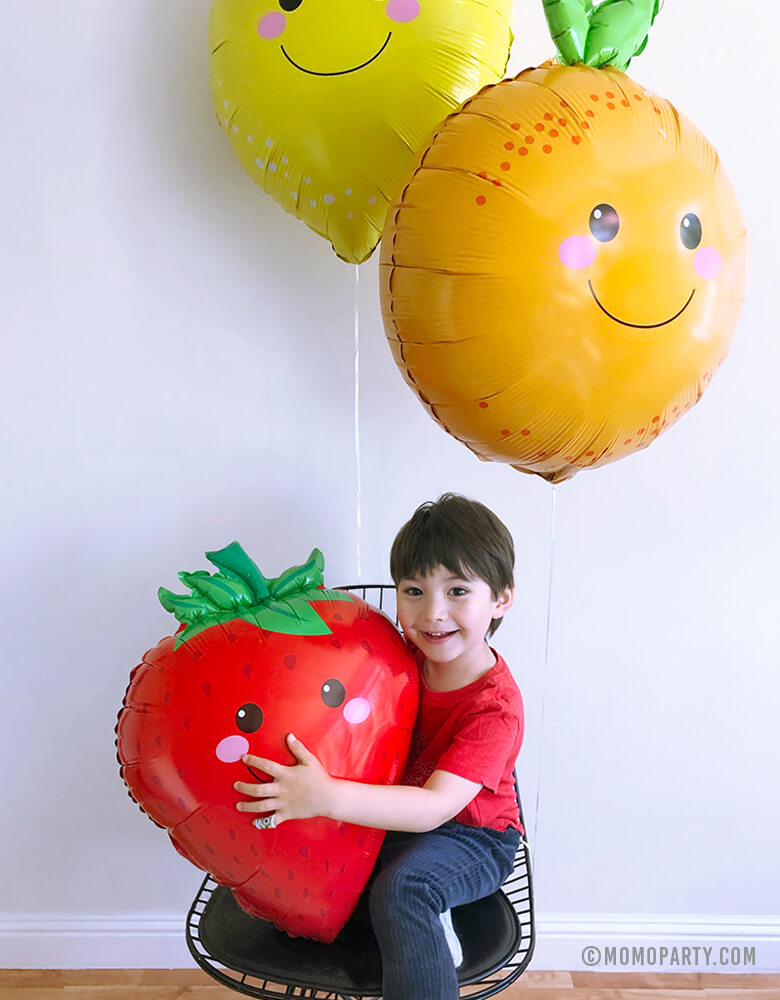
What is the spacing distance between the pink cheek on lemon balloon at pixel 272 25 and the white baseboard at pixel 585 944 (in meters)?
1.59

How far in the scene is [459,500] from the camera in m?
1.37

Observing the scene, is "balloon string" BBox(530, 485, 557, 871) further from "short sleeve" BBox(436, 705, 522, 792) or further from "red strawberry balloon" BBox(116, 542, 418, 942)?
"red strawberry balloon" BBox(116, 542, 418, 942)

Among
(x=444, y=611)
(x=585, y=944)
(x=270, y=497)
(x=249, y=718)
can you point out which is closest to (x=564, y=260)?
(x=444, y=611)

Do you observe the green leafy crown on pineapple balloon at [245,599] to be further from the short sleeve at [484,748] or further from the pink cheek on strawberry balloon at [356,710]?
the short sleeve at [484,748]

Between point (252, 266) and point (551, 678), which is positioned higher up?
point (252, 266)

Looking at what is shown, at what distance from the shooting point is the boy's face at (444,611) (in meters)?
1.29

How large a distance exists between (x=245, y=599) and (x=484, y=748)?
1.29 feet

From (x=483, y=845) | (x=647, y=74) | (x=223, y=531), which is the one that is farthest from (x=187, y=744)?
(x=647, y=74)

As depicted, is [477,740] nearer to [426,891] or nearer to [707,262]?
[426,891]

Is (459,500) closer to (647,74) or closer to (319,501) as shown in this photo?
(319,501)

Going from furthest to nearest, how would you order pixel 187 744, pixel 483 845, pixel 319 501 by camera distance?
1. pixel 319 501
2. pixel 483 845
3. pixel 187 744

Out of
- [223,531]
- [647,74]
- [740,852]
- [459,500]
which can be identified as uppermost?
[647,74]

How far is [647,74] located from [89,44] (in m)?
0.95

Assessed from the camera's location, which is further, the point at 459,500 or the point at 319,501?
the point at 319,501
